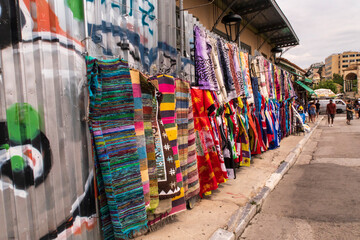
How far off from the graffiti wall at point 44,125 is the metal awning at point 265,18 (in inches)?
211

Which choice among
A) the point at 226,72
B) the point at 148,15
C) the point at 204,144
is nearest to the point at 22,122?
the point at 148,15

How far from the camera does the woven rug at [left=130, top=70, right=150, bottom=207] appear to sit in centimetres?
236

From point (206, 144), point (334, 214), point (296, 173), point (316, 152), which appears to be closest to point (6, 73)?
point (206, 144)

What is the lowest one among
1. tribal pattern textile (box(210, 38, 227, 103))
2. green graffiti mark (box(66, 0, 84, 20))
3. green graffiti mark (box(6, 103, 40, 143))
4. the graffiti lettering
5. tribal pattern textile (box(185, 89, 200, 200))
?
tribal pattern textile (box(185, 89, 200, 200))

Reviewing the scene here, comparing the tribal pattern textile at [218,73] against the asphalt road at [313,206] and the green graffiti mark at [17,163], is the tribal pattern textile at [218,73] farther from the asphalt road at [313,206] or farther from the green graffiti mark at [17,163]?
the green graffiti mark at [17,163]

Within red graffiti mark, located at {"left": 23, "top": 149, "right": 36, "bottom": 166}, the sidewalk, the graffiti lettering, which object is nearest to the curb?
the sidewalk

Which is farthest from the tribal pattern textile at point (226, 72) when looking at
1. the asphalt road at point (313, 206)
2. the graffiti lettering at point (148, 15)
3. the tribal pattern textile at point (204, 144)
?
the asphalt road at point (313, 206)

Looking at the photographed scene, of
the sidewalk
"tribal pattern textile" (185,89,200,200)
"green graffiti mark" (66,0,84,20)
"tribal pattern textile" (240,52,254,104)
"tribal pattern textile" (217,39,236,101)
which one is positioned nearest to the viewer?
"green graffiti mark" (66,0,84,20)

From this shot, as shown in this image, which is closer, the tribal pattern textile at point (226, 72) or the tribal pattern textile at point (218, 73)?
the tribal pattern textile at point (218, 73)

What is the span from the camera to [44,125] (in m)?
1.84

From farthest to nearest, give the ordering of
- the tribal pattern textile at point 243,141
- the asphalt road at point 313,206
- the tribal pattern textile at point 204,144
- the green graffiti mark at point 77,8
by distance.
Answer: the tribal pattern textile at point 243,141
the tribal pattern textile at point 204,144
the asphalt road at point 313,206
the green graffiti mark at point 77,8

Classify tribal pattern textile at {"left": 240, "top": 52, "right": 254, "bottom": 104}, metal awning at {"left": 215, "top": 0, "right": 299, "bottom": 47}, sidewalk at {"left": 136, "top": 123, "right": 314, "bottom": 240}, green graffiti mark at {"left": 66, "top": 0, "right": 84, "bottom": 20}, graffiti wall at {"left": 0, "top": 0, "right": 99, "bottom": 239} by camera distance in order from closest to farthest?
graffiti wall at {"left": 0, "top": 0, "right": 99, "bottom": 239}
green graffiti mark at {"left": 66, "top": 0, "right": 84, "bottom": 20}
sidewalk at {"left": 136, "top": 123, "right": 314, "bottom": 240}
tribal pattern textile at {"left": 240, "top": 52, "right": 254, "bottom": 104}
metal awning at {"left": 215, "top": 0, "right": 299, "bottom": 47}

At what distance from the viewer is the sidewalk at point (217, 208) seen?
2.80 metres

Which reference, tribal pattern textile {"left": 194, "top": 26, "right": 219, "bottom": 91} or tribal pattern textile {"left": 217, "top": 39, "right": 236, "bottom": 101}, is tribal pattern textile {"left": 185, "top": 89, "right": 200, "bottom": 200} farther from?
tribal pattern textile {"left": 217, "top": 39, "right": 236, "bottom": 101}
